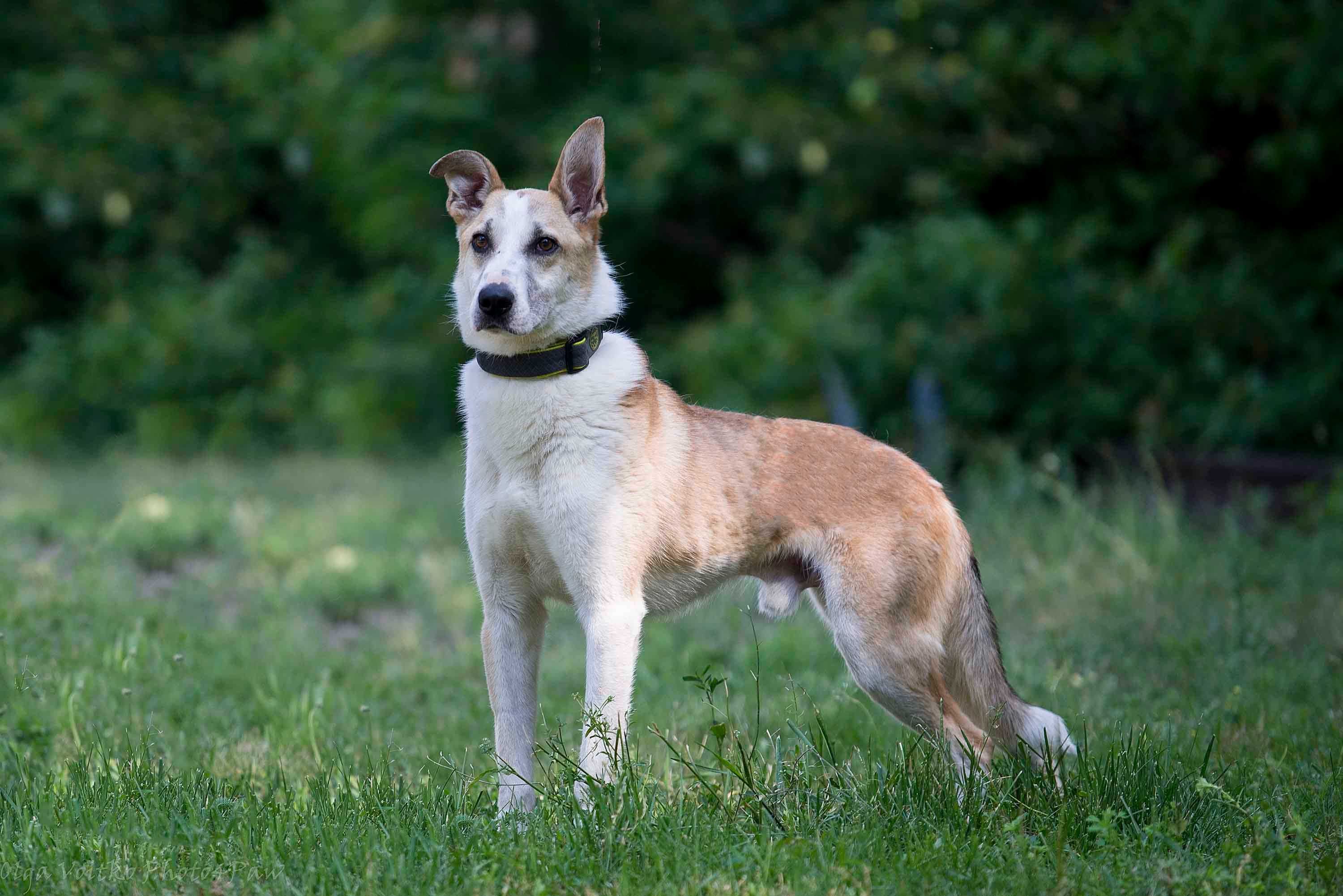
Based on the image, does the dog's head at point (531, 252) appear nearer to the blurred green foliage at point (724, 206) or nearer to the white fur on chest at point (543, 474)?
the white fur on chest at point (543, 474)

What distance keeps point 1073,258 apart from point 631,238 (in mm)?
4615

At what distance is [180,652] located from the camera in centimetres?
551

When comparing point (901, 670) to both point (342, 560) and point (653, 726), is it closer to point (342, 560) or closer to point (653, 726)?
point (653, 726)

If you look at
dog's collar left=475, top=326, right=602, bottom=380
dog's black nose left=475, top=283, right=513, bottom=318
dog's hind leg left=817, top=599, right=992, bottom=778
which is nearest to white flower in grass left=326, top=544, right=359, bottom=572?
dog's collar left=475, top=326, right=602, bottom=380

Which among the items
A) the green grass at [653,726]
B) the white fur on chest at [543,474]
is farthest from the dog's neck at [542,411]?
the green grass at [653,726]

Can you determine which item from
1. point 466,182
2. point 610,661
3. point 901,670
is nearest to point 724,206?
point 466,182

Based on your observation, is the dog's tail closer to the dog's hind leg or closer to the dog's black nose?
the dog's hind leg

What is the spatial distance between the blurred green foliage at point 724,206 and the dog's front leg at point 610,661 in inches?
124

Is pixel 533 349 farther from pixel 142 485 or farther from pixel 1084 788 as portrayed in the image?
pixel 142 485

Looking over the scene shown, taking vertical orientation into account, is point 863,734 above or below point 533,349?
below

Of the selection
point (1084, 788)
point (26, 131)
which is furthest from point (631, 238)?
point (1084, 788)

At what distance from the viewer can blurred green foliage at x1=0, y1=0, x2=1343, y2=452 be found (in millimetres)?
9102

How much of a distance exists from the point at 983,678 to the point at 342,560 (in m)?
4.48

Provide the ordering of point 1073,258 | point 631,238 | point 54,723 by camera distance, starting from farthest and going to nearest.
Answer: point 631,238, point 1073,258, point 54,723
